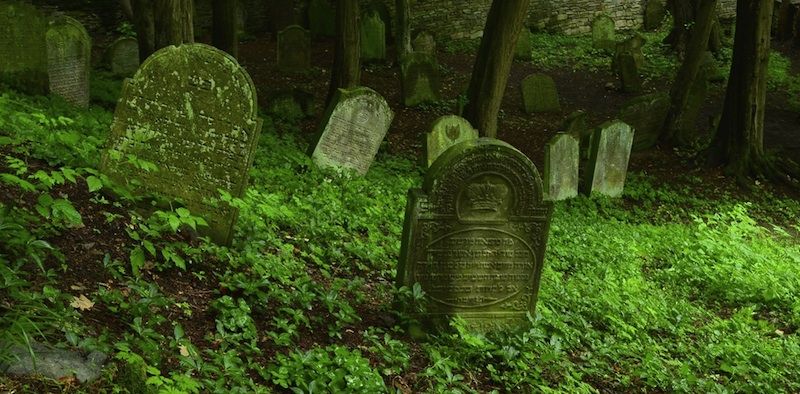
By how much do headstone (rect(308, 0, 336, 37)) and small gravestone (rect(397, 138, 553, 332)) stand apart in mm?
17322

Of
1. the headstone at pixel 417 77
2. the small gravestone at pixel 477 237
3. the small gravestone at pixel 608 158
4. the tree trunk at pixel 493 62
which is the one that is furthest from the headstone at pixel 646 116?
the small gravestone at pixel 477 237

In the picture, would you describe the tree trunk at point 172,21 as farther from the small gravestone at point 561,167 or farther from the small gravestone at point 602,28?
the small gravestone at point 602,28

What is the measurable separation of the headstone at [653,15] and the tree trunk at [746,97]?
43.0 feet

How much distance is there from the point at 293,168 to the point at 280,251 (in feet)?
11.0

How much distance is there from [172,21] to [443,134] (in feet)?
13.4

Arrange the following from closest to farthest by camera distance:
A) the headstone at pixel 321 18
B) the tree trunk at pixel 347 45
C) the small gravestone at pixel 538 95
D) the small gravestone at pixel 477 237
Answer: the small gravestone at pixel 477 237 < the tree trunk at pixel 347 45 < the small gravestone at pixel 538 95 < the headstone at pixel 321 18

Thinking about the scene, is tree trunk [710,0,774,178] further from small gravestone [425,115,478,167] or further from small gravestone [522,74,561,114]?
small gravestone [425,115,478,167]

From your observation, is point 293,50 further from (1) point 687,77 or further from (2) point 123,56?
(1) point 687,77

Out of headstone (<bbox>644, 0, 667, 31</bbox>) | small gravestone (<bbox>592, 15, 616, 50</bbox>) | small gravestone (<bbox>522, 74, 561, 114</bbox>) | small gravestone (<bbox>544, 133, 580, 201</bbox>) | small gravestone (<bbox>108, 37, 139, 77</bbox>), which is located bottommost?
small gravestone (<bbox>544, 133, 580, 201</bbox>)

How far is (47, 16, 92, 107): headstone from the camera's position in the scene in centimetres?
1062

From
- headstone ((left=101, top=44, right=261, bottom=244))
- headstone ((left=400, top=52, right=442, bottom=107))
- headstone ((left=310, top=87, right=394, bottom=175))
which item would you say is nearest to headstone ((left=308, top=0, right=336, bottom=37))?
headstone ((left=400, top=52, right=442, bottom=107))

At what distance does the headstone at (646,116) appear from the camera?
14891 mm

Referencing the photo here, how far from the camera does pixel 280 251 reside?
629cm

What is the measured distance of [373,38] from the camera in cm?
1945
